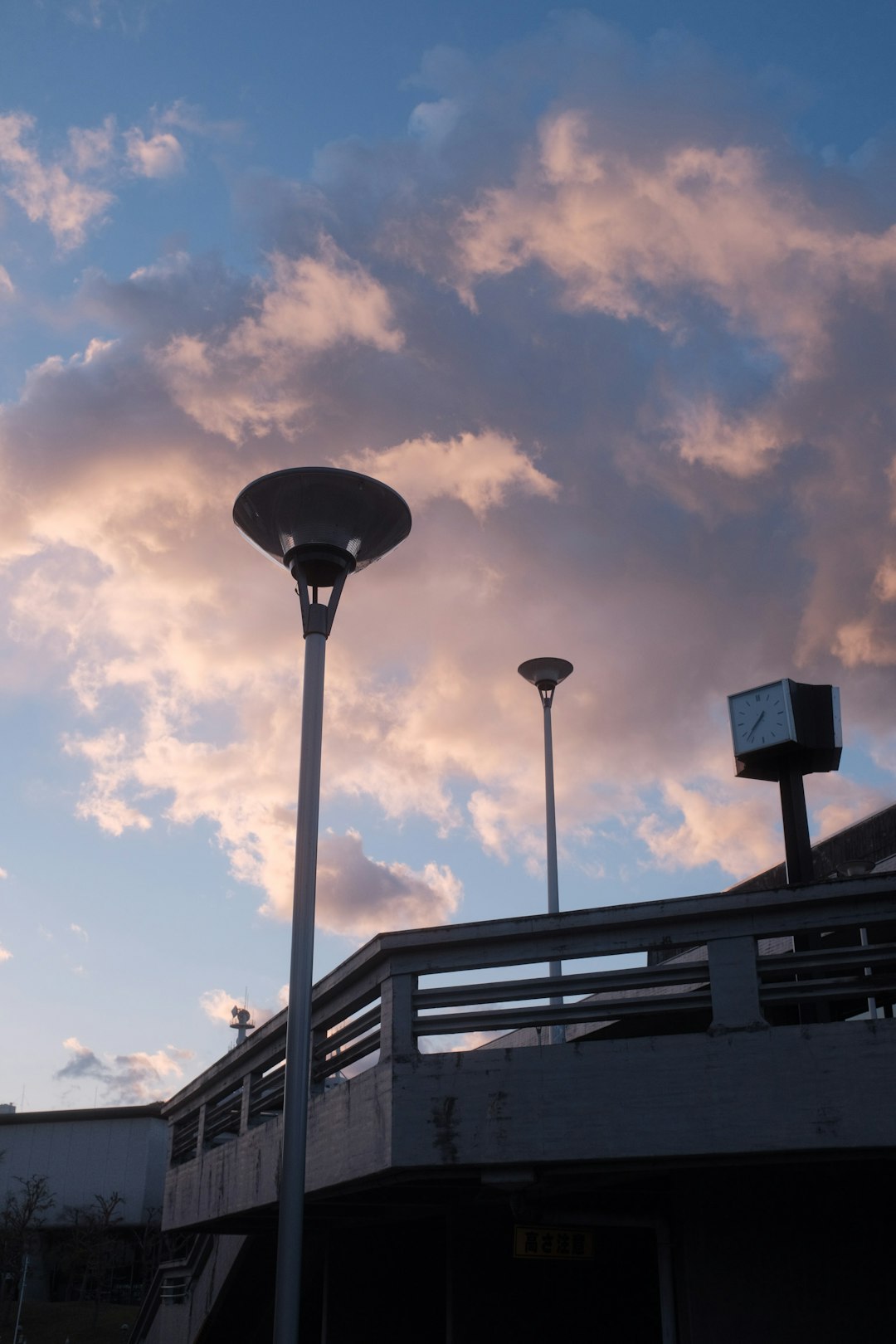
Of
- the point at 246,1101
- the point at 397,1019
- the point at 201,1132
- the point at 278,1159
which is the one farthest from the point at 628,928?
Result: the point at 201,1132

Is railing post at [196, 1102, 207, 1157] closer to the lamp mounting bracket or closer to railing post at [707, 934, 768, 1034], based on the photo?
the lamp mounting bracket

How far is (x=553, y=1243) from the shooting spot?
1027 centimetres

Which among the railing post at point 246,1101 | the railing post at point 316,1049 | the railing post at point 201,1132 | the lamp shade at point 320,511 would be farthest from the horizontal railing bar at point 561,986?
the railing post at point 201,1132

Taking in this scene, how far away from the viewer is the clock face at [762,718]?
11492 millimetres

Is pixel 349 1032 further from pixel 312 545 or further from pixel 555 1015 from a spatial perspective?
pixel 312 545

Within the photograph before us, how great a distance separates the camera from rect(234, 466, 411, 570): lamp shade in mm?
9992

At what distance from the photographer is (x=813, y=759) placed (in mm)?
11641

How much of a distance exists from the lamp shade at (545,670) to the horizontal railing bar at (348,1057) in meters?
9.07

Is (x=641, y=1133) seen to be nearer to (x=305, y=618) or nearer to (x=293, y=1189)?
(x=293, y=1189)

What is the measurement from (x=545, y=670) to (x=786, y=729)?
26.5 ft

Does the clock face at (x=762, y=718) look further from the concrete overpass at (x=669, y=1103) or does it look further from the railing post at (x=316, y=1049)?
the railing post at (x=316, y=1049)

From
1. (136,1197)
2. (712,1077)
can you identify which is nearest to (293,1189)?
(712,1077)

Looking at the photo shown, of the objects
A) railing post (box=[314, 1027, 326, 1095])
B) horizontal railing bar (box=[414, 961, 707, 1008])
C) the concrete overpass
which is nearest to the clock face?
the concrete overpass

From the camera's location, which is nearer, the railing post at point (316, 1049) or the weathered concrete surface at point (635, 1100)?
the weathered concrete surface at point (635, 1100)
